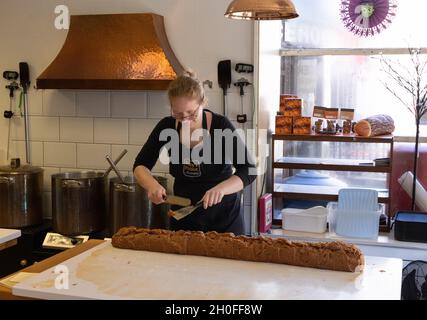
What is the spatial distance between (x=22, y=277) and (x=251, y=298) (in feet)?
2.30

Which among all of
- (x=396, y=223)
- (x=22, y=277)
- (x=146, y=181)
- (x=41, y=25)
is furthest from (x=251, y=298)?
(x=41, y=25)

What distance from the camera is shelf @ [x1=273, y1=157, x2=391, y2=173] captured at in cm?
291

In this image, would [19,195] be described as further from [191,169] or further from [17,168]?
[191,169]

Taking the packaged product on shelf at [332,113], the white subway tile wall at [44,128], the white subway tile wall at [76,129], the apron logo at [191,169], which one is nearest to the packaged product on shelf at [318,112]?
the packaged product on shelf at [332,113]

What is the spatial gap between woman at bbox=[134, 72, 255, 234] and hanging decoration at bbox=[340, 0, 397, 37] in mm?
1272

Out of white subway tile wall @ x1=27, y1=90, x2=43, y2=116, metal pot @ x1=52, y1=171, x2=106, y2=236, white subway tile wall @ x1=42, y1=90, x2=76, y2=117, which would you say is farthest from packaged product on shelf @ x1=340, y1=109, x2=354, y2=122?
white subway tile wall @ x1=27, y1=90, x2=43, y2=116

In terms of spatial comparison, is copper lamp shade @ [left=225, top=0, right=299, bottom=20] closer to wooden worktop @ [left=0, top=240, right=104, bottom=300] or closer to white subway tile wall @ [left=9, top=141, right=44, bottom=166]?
wooden worktop @ [left=0, top=240, right=104, bottom=300]

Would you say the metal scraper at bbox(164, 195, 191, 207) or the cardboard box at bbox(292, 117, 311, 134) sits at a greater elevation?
the cardboard box at bbox(292, 117, 311, 134)

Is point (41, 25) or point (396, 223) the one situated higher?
point (41, 25)

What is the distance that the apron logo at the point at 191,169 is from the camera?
237 cm

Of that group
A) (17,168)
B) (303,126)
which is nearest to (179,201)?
(303,126)

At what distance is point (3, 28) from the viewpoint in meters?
3.37
